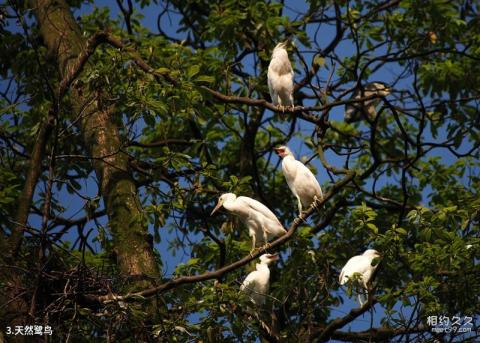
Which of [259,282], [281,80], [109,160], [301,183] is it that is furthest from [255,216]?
[281,80]

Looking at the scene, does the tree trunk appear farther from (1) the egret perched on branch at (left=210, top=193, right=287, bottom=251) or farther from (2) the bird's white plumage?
(2) the bird's white plumage

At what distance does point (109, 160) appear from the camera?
6.65 meters

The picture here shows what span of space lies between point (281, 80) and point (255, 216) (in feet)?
7.63

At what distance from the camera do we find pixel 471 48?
9.70 meters

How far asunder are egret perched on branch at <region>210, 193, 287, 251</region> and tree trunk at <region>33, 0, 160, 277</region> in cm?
91

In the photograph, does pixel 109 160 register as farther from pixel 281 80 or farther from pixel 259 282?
pixel 281 80

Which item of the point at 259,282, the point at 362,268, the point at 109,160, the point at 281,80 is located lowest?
the point at 362,268

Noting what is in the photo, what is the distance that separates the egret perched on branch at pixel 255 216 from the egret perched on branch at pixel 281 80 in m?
1.98

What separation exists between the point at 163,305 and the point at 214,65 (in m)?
3.81

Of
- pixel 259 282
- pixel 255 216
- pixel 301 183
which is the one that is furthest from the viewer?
pixel 259 282

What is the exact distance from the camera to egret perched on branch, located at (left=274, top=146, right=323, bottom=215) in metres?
7.41

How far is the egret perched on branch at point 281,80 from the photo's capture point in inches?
343

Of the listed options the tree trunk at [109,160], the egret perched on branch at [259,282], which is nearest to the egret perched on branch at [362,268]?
the egret perched on branch at [259,282]

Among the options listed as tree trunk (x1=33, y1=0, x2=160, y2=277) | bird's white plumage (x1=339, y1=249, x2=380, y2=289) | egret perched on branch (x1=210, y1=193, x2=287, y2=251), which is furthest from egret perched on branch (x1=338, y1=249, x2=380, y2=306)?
tree trunk (x1=33, y1=0, x2=160, y2=277)
